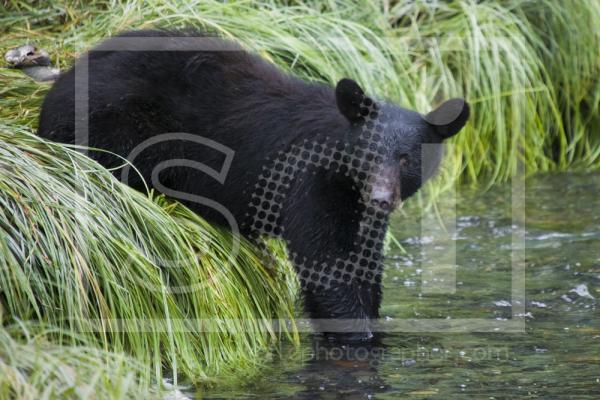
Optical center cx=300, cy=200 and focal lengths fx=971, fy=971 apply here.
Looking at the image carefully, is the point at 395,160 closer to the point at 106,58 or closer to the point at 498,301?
the point at 498,301

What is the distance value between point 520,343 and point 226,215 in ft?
5.51

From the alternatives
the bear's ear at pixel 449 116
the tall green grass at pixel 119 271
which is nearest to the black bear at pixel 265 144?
the bear's ear at pixel 449 116

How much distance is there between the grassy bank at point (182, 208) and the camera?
4016 mm

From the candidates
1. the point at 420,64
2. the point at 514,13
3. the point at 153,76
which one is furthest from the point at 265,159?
the point at 514,13

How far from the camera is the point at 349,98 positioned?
4.77 metres

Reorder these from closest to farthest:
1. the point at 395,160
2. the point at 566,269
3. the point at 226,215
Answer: the point at 395,160
the point at 226,215
the point at 566,269

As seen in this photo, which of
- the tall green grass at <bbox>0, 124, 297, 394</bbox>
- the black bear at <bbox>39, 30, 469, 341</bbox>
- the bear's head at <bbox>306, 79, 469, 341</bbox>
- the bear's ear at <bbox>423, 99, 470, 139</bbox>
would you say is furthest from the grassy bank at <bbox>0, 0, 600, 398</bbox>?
the bear's ear at <bbox>423, 99, 470, 139</bbox>

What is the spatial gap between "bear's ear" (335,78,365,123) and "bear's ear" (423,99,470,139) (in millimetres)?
430

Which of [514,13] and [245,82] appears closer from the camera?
[245,82]

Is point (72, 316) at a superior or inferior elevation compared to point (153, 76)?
inferior

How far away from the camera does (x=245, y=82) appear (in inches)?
207
